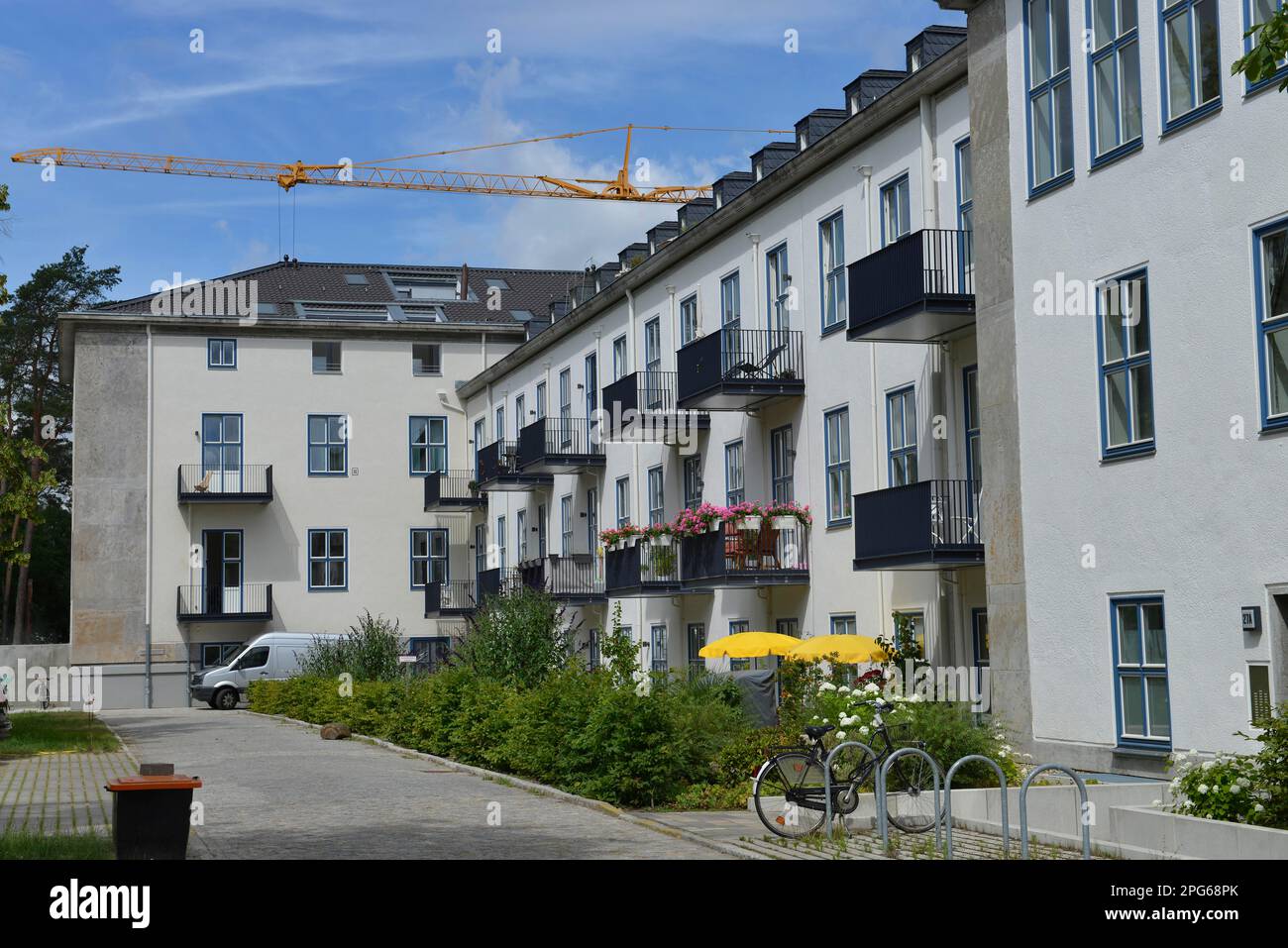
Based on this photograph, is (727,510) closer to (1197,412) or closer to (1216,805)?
(1197,412)

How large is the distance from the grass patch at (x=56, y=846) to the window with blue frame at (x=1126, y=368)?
35.1 ft

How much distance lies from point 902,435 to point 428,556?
99.7 feet

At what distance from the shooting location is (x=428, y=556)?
169 ft

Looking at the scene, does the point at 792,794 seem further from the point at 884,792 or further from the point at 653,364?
the point at 653,364

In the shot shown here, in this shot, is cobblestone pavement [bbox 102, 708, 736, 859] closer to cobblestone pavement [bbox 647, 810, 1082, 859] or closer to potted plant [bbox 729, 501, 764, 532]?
cobblestone pavement [bbox 647, 810, 1082, 859]

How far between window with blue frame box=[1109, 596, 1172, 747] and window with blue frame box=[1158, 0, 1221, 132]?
4.96 meters

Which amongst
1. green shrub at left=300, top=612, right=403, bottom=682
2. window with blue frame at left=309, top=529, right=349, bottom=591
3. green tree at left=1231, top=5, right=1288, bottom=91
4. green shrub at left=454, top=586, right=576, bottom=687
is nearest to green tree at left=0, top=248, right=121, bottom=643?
window with blue frame at left=309, top=529, right=349, bottom=591

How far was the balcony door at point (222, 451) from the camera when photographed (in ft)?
161

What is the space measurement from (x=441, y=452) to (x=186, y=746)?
25.1 metres

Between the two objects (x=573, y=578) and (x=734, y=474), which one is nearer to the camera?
(x=734, y=474)

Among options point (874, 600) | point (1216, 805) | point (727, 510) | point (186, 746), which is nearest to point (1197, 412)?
point (1216, 805)

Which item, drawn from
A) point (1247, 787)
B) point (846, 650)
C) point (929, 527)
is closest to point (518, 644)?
point (846, 650)

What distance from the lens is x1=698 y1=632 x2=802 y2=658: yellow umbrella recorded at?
24.1 metres

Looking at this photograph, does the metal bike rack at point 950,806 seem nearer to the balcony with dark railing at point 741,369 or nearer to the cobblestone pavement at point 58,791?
the cobblestone pavement at point 58,791
